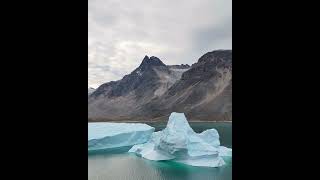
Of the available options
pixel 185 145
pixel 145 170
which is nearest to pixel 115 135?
pixel 145 170

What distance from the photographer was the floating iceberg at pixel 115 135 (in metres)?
9.49

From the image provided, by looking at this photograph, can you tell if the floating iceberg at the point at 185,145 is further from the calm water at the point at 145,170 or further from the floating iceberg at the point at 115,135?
→ the floating iceberg at the point at 115,135

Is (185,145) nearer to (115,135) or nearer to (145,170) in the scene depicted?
(145,170)

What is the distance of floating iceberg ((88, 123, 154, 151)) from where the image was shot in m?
9.49

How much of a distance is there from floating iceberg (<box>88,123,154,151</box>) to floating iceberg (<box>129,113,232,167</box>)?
1.20 meters

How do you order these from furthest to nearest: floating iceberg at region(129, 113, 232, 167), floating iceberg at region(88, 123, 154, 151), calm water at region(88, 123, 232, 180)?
floating iceberg at region(88, 123, 154, 151)
floating iceberg at region(129, 113, 232, 167)
calm water at region(88, 123, 232, 180)

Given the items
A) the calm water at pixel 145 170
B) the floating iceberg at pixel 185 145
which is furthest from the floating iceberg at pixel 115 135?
the floating iceberg at pixel 185 145

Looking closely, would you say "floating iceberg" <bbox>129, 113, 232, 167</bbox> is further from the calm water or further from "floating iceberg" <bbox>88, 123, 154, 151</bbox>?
"floating iceberg" <bbox>88, 123, 154, 151</bbox>

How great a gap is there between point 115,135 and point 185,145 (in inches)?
123

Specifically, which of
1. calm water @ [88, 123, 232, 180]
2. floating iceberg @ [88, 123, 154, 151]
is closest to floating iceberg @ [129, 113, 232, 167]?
calm water @ [88, 123, 232, 180]

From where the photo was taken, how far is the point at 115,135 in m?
9.55

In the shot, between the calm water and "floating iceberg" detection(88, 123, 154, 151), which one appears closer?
the calm water
